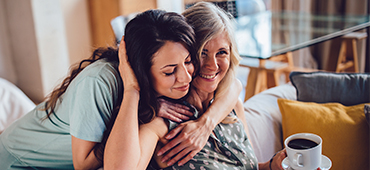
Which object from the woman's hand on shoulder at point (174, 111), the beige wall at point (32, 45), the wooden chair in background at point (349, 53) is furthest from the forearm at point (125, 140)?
the wooden chair in background at point (349, 53)

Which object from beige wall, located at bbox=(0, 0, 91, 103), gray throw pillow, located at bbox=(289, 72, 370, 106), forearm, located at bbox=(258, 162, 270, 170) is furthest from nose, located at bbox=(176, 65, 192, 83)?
beige wall, located at bbox=(0, 0, 91, 103)

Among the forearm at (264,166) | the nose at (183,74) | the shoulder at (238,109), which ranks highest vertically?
the nose at (183,74)

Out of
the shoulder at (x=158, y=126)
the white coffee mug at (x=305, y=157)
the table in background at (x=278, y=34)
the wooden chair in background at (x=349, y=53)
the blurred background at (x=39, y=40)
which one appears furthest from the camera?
the wooden chair in background at (x=349, y=53)

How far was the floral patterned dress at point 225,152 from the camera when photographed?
3.74ft

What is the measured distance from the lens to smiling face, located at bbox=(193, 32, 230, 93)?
1.14 m

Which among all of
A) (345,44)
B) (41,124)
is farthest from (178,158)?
(345,44)

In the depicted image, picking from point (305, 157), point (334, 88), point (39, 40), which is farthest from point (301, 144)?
point (39, 40)

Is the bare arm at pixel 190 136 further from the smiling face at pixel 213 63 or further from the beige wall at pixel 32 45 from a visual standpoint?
the beige wall at pixel 32 45

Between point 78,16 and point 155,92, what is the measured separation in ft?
9.00

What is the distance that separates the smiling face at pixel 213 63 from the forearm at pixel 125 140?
263 millimetres

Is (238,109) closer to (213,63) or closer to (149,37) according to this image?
(213,63)

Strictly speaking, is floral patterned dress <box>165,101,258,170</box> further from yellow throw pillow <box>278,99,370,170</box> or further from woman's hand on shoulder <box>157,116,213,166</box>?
yellow throw pillow <box>278,99,370,170</box>

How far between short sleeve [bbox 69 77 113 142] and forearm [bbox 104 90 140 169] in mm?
68

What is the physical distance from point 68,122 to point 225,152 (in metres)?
0.57
